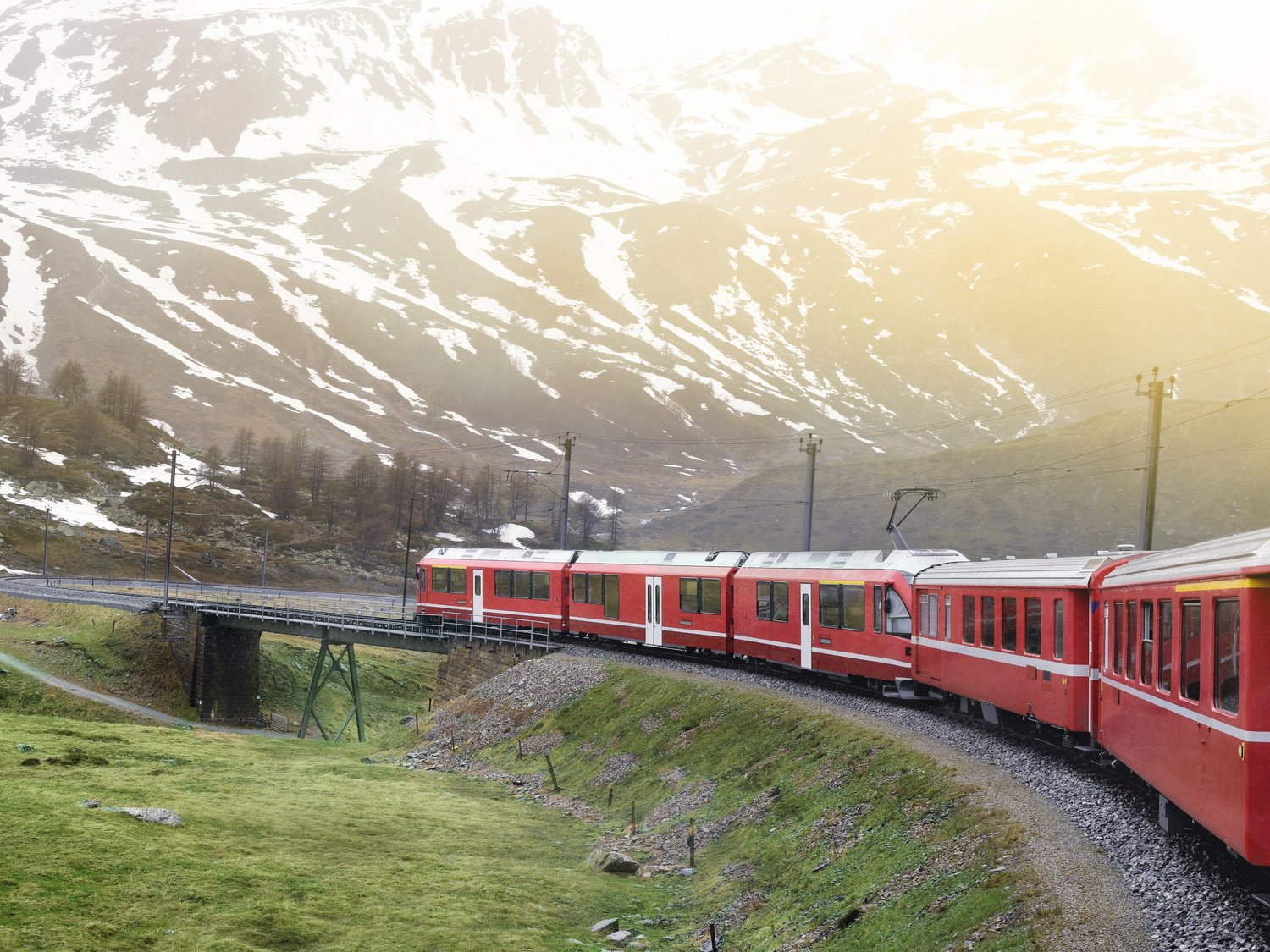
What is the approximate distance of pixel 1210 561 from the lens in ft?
47.8

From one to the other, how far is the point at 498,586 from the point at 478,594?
6.86 ft

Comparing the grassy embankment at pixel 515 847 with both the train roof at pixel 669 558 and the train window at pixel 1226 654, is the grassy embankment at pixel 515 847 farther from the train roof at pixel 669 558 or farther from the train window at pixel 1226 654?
the train roof at pixel 669 558

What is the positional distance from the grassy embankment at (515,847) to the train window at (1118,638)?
342 cm

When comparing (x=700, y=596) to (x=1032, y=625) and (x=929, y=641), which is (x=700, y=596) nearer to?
(x=929, y=641)

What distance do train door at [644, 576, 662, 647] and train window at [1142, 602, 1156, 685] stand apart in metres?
34.3

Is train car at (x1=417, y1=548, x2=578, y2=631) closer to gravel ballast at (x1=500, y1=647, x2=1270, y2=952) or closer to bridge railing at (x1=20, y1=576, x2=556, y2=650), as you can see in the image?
bridge railing at (x1=20, y1=576, x2=556, y2=650)

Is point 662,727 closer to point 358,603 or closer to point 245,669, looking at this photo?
point 245,669

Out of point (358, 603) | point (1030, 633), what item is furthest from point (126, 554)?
point (1030, 633)

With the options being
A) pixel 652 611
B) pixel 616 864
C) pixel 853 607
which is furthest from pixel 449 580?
pixel 616 864

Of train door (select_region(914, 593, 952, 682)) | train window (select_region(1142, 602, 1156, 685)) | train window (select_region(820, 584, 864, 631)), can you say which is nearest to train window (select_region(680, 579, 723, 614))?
train window (select_region(820, 584, 864, 631))


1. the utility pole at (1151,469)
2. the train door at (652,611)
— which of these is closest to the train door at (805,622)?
the utility pole at (1151,469)

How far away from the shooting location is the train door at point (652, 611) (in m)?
51.7

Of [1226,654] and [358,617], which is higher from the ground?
[1226,654]

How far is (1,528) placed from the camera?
468 feet
